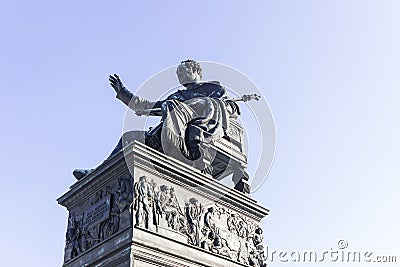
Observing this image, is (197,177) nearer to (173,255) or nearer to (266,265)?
(173,255)

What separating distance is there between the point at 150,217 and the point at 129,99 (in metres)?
4.11

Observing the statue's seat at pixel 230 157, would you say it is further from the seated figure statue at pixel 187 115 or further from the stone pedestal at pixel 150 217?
the stone pedestal at pixel 150 217


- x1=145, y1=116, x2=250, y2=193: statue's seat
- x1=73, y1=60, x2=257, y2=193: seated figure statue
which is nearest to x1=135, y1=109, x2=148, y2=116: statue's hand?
x1=73, y1=60, x2=257, y2=193: seated figure statue

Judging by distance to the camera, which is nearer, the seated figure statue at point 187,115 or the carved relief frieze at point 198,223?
the carved relief frieze at point 198,223

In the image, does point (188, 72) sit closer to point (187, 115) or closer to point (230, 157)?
point (187, 115)

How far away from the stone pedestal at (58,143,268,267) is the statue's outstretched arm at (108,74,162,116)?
8.45 ft

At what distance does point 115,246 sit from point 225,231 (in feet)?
9.53

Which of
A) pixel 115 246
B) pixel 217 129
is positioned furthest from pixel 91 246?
pixel 217 129

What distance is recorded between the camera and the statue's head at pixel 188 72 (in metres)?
14.0

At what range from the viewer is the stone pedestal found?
958cm

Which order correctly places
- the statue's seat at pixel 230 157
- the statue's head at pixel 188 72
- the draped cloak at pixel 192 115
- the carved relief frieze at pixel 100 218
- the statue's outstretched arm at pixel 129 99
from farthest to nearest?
1. the statue's head at pixel 188 72
2. the statue's outstretched arm at pixel 129 99
3. the statue's seat at pixel 230 157
4. the draped cloak at pixel 192 115
5. the carved relief frieze at pixel 100 218

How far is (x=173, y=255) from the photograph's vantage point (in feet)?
32.1

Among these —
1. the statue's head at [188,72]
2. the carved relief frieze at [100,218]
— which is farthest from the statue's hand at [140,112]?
the carved relief frieze at [100,218]

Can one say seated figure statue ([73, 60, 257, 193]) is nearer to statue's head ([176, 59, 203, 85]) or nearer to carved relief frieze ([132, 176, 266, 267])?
statue's head ([176, 59, 203, 85])
